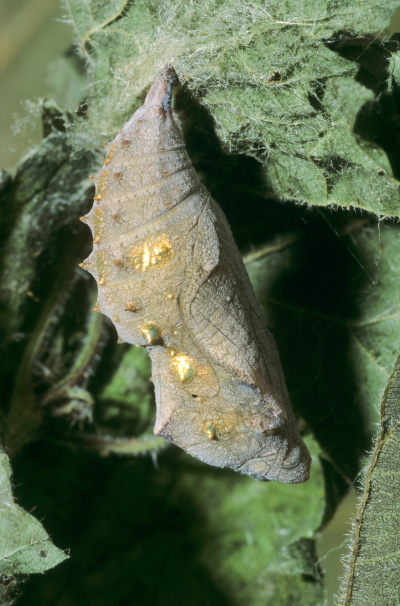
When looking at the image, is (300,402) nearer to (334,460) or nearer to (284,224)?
(334,460)

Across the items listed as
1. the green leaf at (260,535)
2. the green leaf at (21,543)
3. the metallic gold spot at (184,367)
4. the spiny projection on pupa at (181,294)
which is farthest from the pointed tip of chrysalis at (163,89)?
the green leaf at (260,535)

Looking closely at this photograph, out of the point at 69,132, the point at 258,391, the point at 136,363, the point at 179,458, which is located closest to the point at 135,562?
the point at 179,458

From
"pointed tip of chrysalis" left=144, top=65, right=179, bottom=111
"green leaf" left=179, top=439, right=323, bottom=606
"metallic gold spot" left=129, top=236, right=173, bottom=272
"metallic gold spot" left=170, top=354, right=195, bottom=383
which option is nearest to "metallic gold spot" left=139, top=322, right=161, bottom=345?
"metallic gold spot" left=170, top=354, right=195, bottom=383

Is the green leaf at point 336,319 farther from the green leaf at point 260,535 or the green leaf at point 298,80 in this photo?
the green leaf at point 298,80

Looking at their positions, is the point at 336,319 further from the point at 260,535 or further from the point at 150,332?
the point at 260,535

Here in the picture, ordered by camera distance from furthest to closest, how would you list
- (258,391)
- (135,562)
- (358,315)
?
(135,562) → (358,315) → (258,391)

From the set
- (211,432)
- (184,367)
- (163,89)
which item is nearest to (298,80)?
(163,89)
